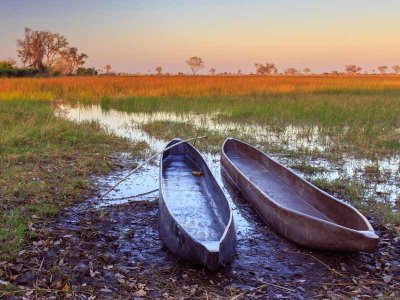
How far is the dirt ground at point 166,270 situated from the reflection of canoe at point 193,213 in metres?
0.21

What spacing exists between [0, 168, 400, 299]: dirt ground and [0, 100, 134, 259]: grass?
1.17 ft

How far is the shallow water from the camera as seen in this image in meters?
7.20

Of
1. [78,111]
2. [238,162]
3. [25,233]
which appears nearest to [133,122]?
[78,111]

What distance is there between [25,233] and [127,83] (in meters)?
20.8

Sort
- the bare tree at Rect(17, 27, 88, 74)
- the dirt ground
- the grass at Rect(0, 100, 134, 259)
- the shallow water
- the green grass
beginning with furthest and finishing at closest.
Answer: the bare tree at Rect(17, 27, 88, 74) → the green grass → the shallow water → the grass at Rect(0, 100, 134, 259) → the dirt ground

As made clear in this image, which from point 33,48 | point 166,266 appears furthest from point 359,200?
point 33,48

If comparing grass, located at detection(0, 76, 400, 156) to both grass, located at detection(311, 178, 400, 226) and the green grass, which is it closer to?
the green grass

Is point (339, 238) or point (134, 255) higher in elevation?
point (339, 238)

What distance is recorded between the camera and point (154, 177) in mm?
7988

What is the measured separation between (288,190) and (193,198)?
151 cm

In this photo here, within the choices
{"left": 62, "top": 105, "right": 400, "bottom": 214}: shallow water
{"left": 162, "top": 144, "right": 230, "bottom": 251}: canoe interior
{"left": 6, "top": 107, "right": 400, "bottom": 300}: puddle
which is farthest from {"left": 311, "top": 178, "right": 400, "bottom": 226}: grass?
{"left": 162, "top": 144, "right": 230, "bottom": 251}: canoe interior

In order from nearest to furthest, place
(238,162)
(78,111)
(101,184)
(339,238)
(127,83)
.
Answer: (339,238) < (101,184) < (238,162) < (78,111) < (127,83)

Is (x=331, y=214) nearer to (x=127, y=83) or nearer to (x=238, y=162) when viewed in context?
(x=238, y=162)

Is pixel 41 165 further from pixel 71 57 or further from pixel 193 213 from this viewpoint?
pixel 71 57
